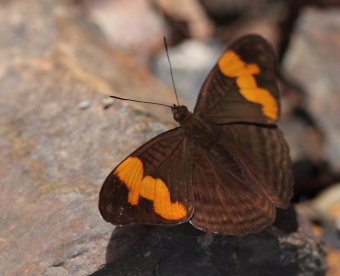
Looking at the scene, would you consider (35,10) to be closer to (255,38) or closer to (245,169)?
(255,38)

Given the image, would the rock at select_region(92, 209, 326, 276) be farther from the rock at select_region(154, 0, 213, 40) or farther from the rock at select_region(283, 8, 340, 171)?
the rock at select_region(154, 0, 213, 40)

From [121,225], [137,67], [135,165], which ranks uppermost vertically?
[135,165]

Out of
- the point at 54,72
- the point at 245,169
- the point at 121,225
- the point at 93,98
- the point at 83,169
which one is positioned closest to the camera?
the point at 121,225

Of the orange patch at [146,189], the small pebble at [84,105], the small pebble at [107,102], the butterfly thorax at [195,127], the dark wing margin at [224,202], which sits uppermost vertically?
the butterfly thorax at [195,127]

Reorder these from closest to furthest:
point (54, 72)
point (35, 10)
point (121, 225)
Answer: point (121, 225)
point (54, 72)
point (35, 10)

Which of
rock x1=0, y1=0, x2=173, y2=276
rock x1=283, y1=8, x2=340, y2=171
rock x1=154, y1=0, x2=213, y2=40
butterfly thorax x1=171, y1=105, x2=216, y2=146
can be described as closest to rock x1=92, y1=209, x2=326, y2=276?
rock x1=0, y1=0, x2=173, y2=276

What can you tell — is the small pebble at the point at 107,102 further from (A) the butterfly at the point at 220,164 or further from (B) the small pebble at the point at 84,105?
(A) the butterfly at the point at 220,164

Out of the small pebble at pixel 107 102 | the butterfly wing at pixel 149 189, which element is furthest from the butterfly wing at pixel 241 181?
the small pebble at pixel 107 102

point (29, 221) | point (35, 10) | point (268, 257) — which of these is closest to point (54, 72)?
point (35, 10)
